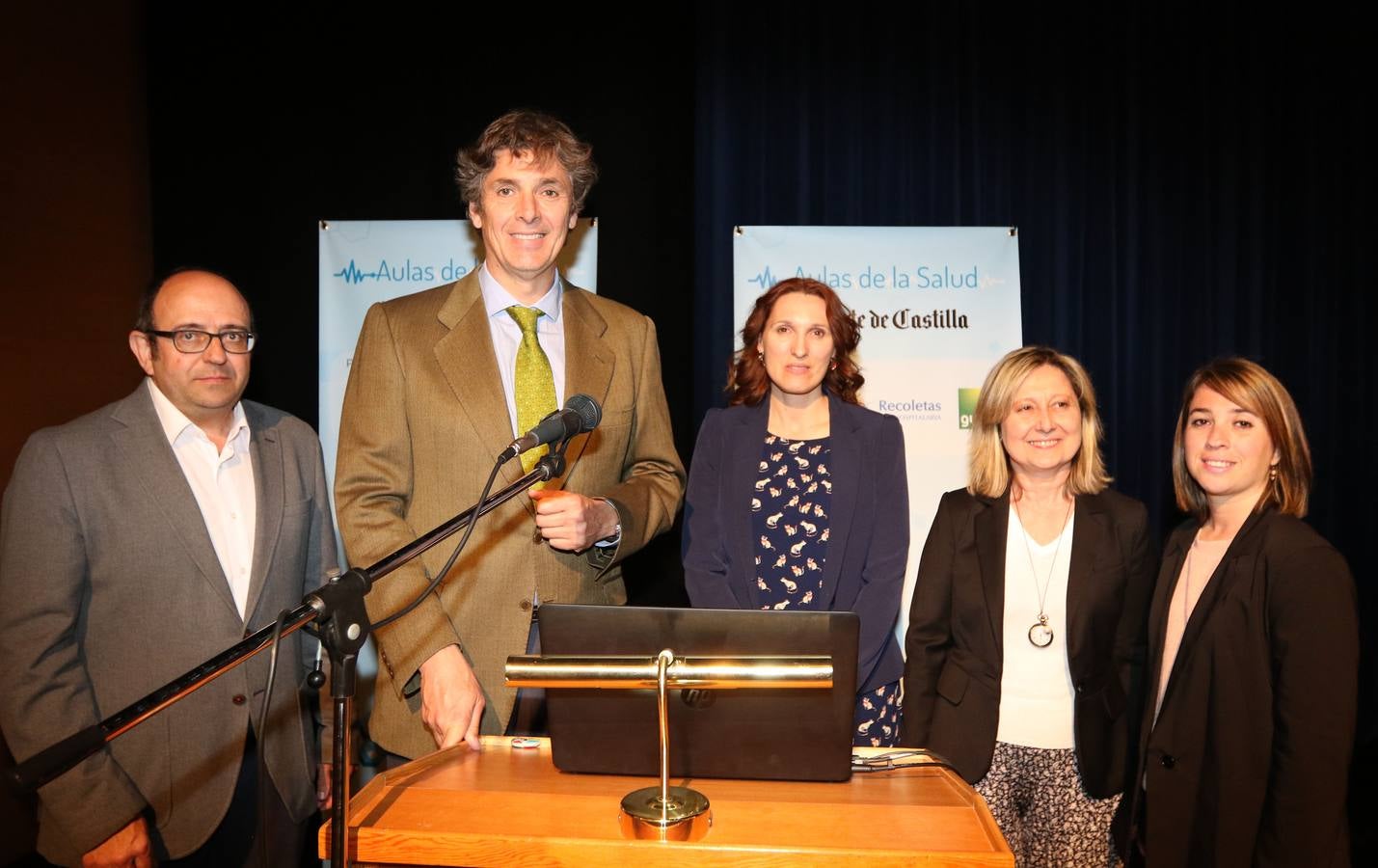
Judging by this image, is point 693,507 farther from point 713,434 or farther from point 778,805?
point 778,805

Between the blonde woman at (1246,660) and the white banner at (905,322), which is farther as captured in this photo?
the white banner at (905,322)

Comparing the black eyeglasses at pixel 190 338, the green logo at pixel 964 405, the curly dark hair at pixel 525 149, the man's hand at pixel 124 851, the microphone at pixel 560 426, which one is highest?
the curly dark hair at pixel 525 149

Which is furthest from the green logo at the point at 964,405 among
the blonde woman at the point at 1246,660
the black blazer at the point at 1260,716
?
the black blazer at the point at 1260,716

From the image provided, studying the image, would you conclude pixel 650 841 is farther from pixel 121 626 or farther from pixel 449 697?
pixel 121 626

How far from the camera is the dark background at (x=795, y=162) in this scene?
4316 mm

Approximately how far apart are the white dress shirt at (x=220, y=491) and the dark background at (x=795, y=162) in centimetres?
202

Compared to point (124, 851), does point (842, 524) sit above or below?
above

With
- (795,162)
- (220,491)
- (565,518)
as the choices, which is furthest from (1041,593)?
(795,162)

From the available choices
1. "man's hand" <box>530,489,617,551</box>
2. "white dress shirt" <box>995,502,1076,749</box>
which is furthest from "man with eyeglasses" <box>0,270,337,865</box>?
"white dress shirt" <box>995,502,1076,749</box>

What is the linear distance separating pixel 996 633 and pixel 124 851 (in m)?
2.11

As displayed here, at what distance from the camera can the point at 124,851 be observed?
2074 mm

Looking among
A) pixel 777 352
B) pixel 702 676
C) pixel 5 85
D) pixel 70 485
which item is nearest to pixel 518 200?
pixel 777 352

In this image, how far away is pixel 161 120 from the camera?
4410 mm

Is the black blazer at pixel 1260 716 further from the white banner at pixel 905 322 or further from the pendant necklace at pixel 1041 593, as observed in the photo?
the white banner at pixel 905 322
